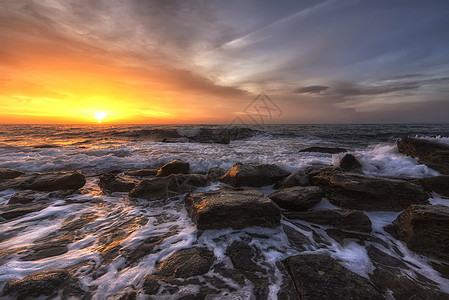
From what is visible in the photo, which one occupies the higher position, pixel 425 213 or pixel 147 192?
pixel 425 213

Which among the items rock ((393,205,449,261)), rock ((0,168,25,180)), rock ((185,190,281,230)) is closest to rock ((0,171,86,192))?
rock ((0,168,25,180))

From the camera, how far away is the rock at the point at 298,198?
417cm

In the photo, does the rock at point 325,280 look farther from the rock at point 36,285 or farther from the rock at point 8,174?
the rock at point 8,174

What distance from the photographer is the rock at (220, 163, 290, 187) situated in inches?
229

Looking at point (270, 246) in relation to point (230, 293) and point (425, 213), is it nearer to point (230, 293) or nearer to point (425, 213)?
point (230, 293)

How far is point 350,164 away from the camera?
791 centimetres

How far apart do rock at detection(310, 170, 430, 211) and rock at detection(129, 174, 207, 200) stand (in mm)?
3718

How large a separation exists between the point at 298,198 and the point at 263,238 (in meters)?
1.41

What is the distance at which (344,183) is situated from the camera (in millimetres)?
4500

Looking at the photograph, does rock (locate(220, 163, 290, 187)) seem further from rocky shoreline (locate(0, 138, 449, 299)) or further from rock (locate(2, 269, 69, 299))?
rock (locate(2, 269, 69, 299))

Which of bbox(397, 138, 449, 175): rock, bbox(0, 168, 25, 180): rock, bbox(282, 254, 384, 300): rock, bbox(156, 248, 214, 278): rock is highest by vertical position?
bbox(397, 138, 449, 175): rock

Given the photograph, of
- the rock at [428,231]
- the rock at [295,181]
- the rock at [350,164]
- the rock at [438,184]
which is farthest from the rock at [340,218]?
the rock at [350,164]

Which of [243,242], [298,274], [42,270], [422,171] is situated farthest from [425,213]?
[422,171]

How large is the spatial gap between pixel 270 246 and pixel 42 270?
3033mm
